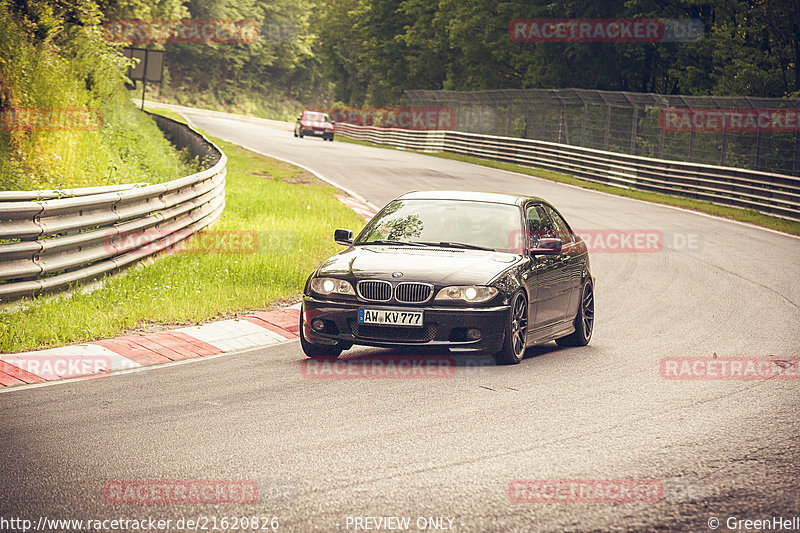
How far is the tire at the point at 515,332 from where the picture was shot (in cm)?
830

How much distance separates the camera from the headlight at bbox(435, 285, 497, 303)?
809 cm

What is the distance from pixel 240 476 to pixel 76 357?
3.39 metres

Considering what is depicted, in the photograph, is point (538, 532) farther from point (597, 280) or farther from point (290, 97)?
point (290, 97)

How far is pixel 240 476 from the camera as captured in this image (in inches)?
200

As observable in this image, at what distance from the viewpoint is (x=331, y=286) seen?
832cm

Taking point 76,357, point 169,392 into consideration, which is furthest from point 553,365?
point 76,357

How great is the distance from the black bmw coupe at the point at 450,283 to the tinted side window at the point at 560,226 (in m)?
0.19

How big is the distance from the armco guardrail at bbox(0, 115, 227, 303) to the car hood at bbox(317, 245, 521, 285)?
263 cm

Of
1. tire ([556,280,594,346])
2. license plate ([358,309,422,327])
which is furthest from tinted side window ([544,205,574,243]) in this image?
license plate ([358,309,422,327])
